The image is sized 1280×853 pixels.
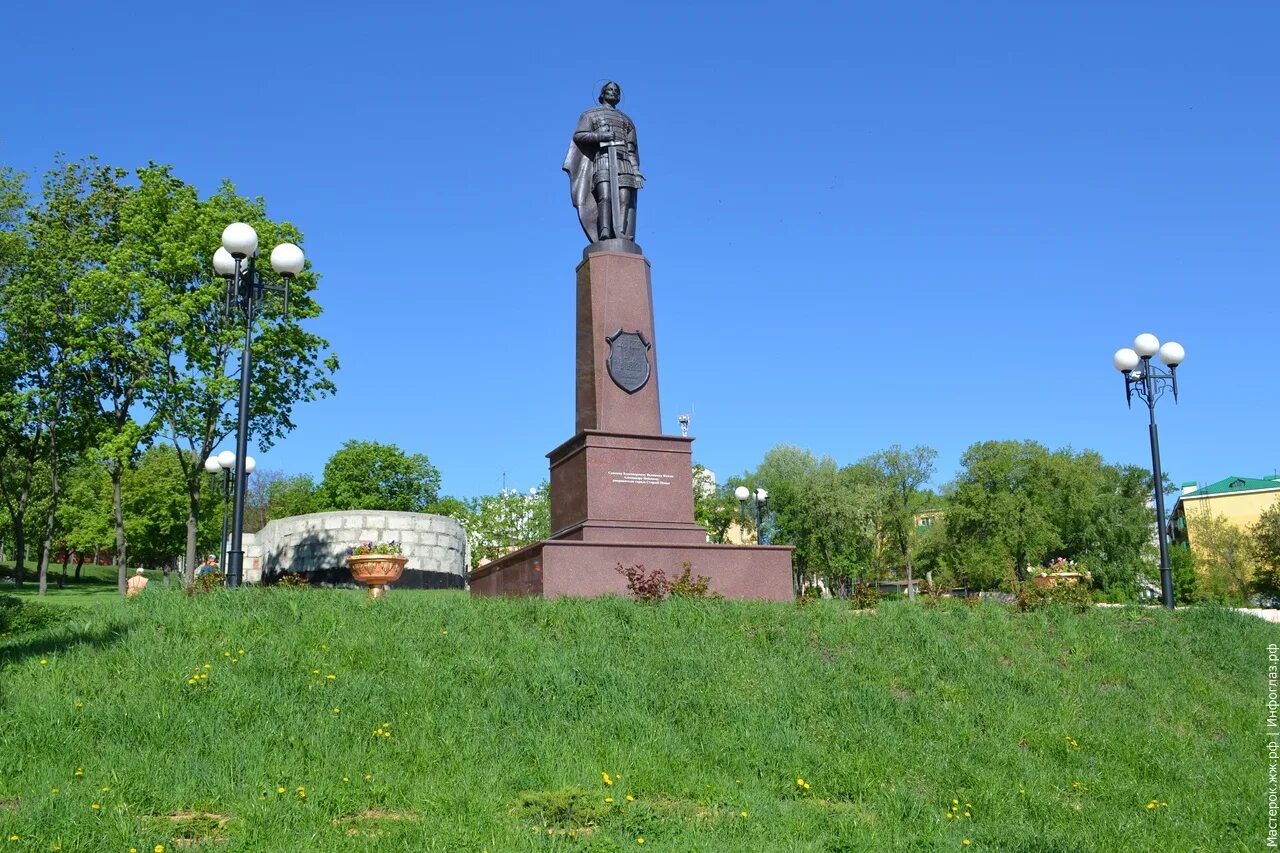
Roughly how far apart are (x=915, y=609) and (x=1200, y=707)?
9.79ft

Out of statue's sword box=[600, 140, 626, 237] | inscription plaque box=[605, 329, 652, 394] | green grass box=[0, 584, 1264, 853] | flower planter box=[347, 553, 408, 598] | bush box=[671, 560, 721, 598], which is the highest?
statue's sword box=[600, 140, 626, 237]

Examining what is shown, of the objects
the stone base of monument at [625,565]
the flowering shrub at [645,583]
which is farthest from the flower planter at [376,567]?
the flowering shrub at [645,583]

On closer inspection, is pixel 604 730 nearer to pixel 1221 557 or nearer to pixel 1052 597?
pixel 1052 597

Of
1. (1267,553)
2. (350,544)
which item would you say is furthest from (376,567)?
(1267,553)

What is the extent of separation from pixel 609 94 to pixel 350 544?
61.9ft

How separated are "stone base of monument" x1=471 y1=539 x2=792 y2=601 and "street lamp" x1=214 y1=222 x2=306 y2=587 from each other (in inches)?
135

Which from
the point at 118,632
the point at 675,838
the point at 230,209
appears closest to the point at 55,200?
the point at 230,209

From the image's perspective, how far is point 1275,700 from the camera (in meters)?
9.99

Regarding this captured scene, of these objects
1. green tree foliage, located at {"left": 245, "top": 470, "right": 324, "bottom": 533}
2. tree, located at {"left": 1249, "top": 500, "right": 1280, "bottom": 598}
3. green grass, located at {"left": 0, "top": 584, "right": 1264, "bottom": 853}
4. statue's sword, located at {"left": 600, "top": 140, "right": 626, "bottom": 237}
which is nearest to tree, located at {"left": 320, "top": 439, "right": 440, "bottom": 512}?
green tree foliage, located at {"left": 245, "top": 470, "right": 324, "bottom": 533}

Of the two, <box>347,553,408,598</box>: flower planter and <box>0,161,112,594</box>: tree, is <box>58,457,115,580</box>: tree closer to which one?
<box>0,161,112,594</box>: tree

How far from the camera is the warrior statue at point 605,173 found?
1658 centimetres

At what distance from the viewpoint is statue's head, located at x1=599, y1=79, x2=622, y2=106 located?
687 inches

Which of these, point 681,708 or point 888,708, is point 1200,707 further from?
point 681,708

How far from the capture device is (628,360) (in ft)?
50.7
